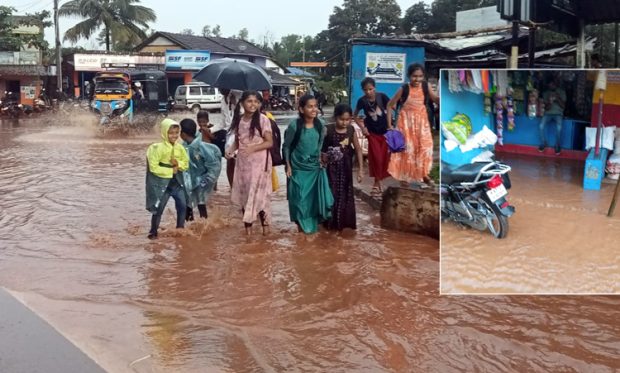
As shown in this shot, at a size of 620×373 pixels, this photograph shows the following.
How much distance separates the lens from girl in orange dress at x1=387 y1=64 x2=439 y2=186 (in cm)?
631

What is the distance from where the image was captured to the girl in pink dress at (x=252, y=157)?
5828 millimetres

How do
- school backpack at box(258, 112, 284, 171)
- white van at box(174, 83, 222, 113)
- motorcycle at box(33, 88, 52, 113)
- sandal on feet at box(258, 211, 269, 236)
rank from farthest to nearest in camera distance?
white van at box(174, 83, 222, 113)
motorcycle at box(33, 88, 52, 113)
sandal on feet at box(258, 211, 269, 236)
school backpack at box(258, 112, 284, 171)

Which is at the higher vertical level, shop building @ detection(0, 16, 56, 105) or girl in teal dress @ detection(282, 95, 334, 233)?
shop building @ detection(0, 16, 56, 105)

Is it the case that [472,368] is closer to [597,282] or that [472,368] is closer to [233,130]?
[597,282]

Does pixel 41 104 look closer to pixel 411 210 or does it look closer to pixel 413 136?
pixel 413 136

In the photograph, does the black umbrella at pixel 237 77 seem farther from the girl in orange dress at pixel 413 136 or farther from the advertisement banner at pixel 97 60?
the advertisement banner at pixel 97 60

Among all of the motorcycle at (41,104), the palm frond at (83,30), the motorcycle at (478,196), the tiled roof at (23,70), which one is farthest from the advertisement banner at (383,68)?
the palm frond at (83,30)

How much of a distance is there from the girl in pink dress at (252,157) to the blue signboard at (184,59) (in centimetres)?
2853

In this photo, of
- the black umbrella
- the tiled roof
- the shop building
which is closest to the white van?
the tiled roof

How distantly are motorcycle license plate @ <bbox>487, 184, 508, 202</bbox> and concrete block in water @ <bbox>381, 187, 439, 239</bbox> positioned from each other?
313cm

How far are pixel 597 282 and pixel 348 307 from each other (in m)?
1.93

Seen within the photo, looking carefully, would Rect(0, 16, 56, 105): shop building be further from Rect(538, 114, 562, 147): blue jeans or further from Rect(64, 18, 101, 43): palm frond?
Rect(538, 114, 562, 147): blue jeans

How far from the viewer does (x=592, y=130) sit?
2.70 metres

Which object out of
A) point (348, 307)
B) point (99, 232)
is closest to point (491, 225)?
point (348, 307)
